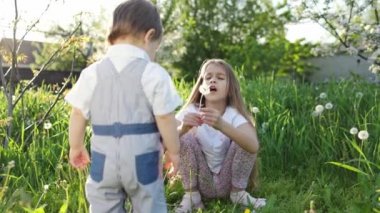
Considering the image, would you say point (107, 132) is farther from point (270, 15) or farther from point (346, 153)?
point (270, 15)

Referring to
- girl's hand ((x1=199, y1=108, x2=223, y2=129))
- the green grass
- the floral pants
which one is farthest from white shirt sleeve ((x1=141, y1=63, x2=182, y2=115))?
the floral pants

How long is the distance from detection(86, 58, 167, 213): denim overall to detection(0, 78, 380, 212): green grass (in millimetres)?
586

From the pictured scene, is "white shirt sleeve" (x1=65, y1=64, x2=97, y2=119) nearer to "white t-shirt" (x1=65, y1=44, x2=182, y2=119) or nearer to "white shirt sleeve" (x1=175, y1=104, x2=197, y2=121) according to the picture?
"white t-shirt" (x1=65, y1=44, x2=182, y2=119)

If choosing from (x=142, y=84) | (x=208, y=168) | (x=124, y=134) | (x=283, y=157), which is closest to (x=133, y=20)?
(x=142, y=84)

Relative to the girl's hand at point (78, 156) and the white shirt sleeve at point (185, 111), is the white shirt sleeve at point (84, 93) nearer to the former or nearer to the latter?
the girl's hand at point (78, 156)

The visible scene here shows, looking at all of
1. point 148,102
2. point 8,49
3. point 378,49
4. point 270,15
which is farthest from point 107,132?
point 270,15

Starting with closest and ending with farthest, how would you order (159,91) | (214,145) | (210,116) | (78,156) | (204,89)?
(159,91) < (78,156) < (210,116) < (204,89) < (214,145)

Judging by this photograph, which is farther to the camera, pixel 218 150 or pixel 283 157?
pixel 283 157

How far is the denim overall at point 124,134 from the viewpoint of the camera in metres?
1.94

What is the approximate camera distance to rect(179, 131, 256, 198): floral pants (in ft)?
9.77

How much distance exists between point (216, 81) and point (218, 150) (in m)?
0.36

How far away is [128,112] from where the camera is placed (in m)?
1.95

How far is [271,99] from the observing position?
181 inches

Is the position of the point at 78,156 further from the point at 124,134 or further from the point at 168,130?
the point at 168,130
